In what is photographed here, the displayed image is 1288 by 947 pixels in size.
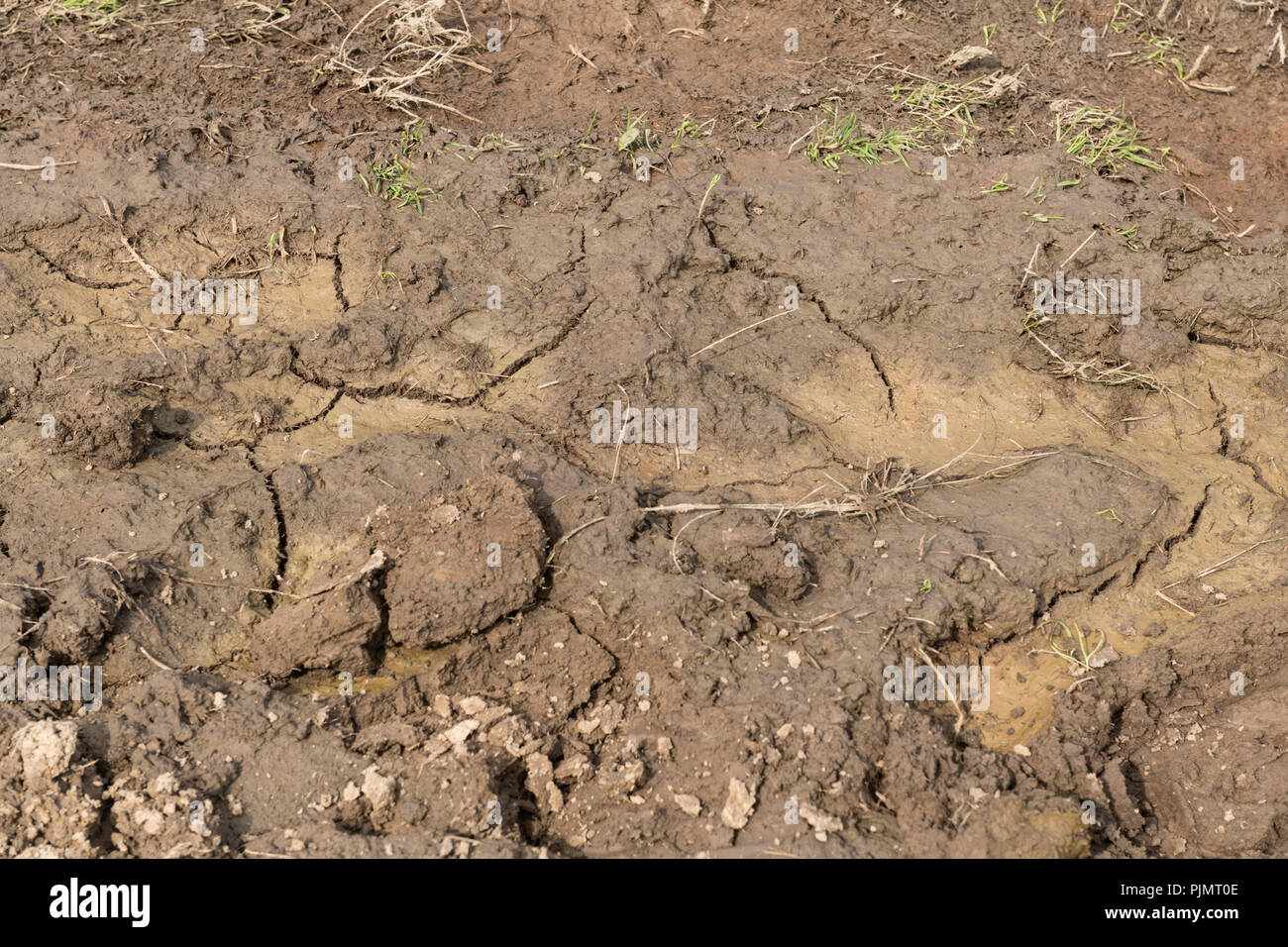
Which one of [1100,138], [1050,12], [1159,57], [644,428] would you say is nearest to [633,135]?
[644,428]

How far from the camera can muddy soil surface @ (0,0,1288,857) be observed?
2.77 m

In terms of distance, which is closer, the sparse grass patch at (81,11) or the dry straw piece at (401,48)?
the dry straw piece at (401,48)

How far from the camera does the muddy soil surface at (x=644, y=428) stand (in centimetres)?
277

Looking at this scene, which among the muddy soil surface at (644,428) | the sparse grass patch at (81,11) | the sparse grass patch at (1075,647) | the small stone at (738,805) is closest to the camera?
the small stone at (738,805)

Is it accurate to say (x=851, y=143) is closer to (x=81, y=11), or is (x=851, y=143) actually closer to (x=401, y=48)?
(x=401, y=48)

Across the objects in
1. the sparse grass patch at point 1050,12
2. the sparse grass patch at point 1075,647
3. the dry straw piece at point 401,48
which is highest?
the sparse grass patch at point 1050,12

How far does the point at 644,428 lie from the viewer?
3.67m

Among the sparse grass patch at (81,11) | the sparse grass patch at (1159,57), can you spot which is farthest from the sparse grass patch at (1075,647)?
the sparse grass patch at (81,11)

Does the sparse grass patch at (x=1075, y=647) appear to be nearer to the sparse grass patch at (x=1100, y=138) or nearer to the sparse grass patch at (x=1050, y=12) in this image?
the sparse grass patch at (x=1100, y=138)

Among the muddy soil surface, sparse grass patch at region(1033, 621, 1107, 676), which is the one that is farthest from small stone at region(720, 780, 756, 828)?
sparse grass patch at region(1033, 621, 1107, 676)

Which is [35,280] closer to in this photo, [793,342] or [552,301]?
[552,301]

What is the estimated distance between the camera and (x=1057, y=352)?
4.10 metres

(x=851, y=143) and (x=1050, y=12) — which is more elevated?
(x=1050, y=12)

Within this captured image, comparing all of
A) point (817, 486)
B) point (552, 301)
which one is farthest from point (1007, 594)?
point (552, 301)
